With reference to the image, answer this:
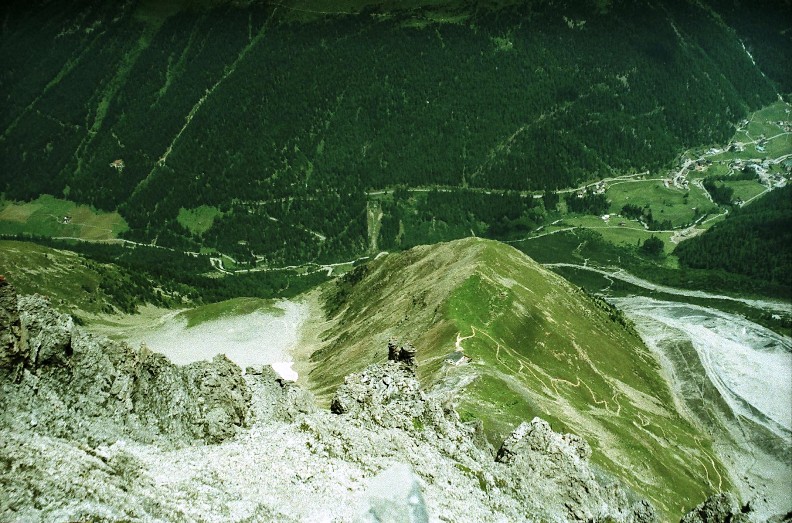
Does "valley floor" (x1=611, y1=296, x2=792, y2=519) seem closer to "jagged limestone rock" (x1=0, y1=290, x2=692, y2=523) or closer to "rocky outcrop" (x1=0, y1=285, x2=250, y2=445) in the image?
"jagged limestone rock" (x1=0, y1=290, x2=692, y2=523)

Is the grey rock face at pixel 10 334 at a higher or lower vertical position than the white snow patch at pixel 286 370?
higher

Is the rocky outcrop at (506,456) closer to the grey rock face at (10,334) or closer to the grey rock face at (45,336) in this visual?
the grey rock face at (45,336)

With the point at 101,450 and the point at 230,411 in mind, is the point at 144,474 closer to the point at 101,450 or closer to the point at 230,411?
the point at 101,450

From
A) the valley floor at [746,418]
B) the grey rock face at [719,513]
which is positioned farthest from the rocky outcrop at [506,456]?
the valley floor at [746,418]

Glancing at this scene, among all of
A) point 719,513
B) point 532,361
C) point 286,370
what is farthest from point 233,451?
point 286,370

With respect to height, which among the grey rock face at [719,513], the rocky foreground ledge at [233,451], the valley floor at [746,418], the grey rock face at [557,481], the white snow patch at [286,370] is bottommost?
the valley floor at [746,418]

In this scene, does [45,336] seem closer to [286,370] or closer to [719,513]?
[719,513]
